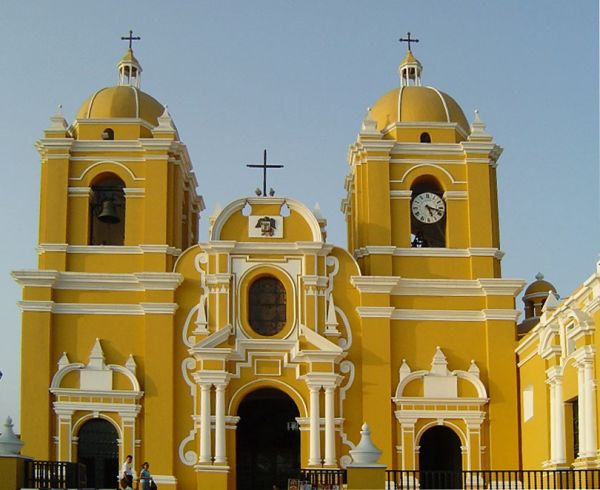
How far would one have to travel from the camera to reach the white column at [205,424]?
99.9 ft

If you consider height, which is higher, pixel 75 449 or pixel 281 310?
pixel 281 310

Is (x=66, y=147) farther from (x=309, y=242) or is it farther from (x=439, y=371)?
(x=439, y=371)

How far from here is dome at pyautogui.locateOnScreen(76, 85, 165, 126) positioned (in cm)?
3388

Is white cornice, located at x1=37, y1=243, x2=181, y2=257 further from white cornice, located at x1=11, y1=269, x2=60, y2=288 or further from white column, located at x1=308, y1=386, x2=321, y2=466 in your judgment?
white column, located at x1=308, y1=386, x2=321, y2=466

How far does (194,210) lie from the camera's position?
37719 millimetres

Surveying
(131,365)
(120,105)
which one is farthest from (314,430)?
(120,105)

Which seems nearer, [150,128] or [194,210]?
[150,128]

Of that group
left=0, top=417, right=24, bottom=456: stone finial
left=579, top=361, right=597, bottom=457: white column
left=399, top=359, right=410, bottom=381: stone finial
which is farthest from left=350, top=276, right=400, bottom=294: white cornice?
left=0, top=417, right=24, bottom=456: stone finial

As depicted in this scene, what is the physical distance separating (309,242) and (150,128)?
5.48 metres

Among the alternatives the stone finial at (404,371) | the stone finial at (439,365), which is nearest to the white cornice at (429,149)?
the stone finial at (439,365)

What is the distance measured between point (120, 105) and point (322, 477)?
1191 cm

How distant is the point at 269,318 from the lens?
32156mm

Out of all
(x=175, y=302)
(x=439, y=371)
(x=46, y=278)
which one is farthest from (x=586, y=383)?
(x=46, y=278)

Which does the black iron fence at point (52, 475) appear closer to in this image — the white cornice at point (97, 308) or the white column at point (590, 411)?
the white cornice at point (97, 308)
